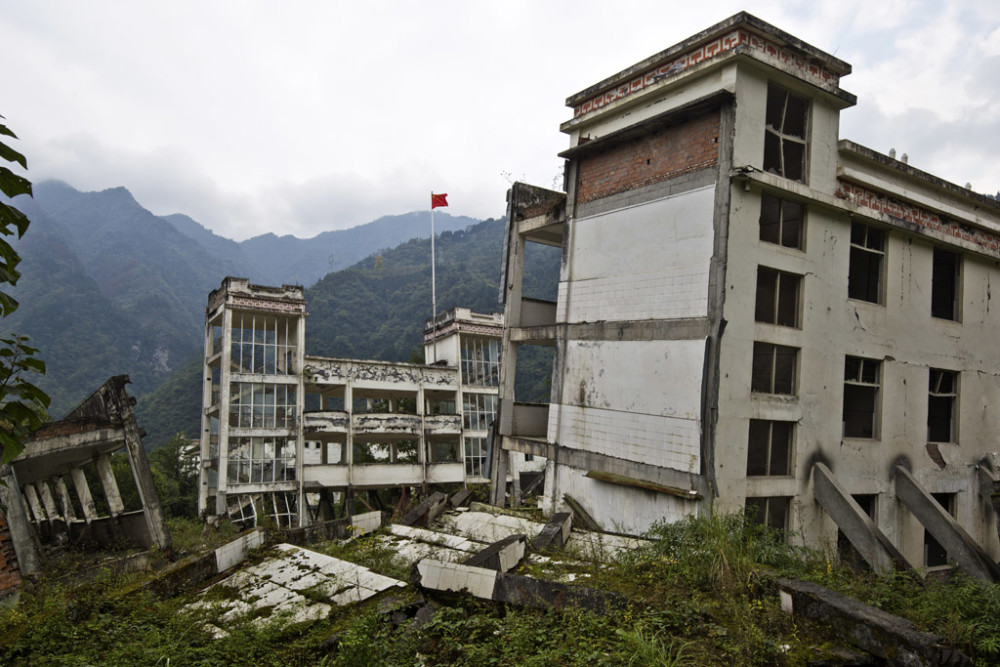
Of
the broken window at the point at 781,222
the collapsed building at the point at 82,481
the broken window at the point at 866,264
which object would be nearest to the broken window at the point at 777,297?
the broken window at the point at 781,222

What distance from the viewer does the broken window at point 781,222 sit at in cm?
1139

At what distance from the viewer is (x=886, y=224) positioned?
12336 mm

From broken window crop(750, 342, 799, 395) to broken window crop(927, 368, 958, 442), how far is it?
4595 millimetres

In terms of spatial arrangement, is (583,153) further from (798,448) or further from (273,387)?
(273,387)

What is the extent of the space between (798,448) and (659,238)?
173 inches

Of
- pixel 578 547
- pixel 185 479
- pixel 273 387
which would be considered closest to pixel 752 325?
pixel 578 547

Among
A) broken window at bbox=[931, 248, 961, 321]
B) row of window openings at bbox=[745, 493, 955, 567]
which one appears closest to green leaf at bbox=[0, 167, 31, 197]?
row of window openings at bbox=[745, 493, 955, 567]

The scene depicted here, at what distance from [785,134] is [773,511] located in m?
6.69

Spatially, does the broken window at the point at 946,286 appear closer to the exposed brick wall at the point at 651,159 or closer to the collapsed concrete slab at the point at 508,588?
the exposed brick wall at the point at 651,159

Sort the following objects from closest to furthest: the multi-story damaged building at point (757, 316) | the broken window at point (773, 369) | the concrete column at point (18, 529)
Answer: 1. the concrete column at point (18, 529)
2. the multi-story damaged building at point (757, 316)
3. the broken window at point (773, 369)

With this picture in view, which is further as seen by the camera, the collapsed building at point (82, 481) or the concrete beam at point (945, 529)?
the concrete beam at point (945, 529)

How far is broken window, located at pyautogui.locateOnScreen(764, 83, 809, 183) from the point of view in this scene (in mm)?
11219

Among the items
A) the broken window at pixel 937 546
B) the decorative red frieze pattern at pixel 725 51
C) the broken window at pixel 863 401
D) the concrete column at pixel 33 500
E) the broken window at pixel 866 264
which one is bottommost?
the concrete column at pixel 33 500

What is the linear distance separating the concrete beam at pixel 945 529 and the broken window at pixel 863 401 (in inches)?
42.4
